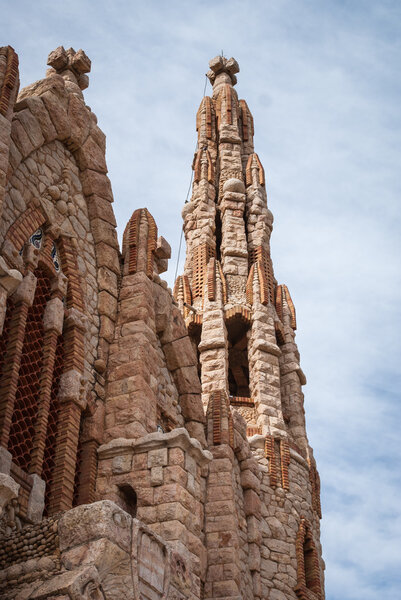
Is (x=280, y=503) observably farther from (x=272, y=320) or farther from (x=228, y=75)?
(x=228, y=75)

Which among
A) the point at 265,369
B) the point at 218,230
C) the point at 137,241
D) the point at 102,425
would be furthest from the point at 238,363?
the point at 102,425

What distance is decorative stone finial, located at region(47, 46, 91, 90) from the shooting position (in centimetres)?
1569

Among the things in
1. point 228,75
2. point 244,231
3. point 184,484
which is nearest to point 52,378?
point 184,484

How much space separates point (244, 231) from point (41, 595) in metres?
18.3

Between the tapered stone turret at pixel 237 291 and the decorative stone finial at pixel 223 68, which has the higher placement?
the decorative stone finial at pixel 223 68

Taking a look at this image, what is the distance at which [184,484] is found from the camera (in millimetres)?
10469

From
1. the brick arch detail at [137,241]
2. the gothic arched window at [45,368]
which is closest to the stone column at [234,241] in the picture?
the brick arch detail at [137,241]

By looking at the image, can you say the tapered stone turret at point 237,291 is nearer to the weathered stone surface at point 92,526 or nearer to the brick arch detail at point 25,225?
the brick arch detail at point 25,225

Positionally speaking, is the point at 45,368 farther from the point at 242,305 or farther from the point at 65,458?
the point at 242,305

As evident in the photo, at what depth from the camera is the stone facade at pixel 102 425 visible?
819 cm

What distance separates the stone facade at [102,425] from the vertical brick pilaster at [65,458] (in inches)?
1.0

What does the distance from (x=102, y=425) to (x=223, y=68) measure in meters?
21.4

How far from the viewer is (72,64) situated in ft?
51.6

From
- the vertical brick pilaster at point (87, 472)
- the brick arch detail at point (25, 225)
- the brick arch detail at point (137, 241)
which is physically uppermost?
the brick arch detail at point (137, 241)
